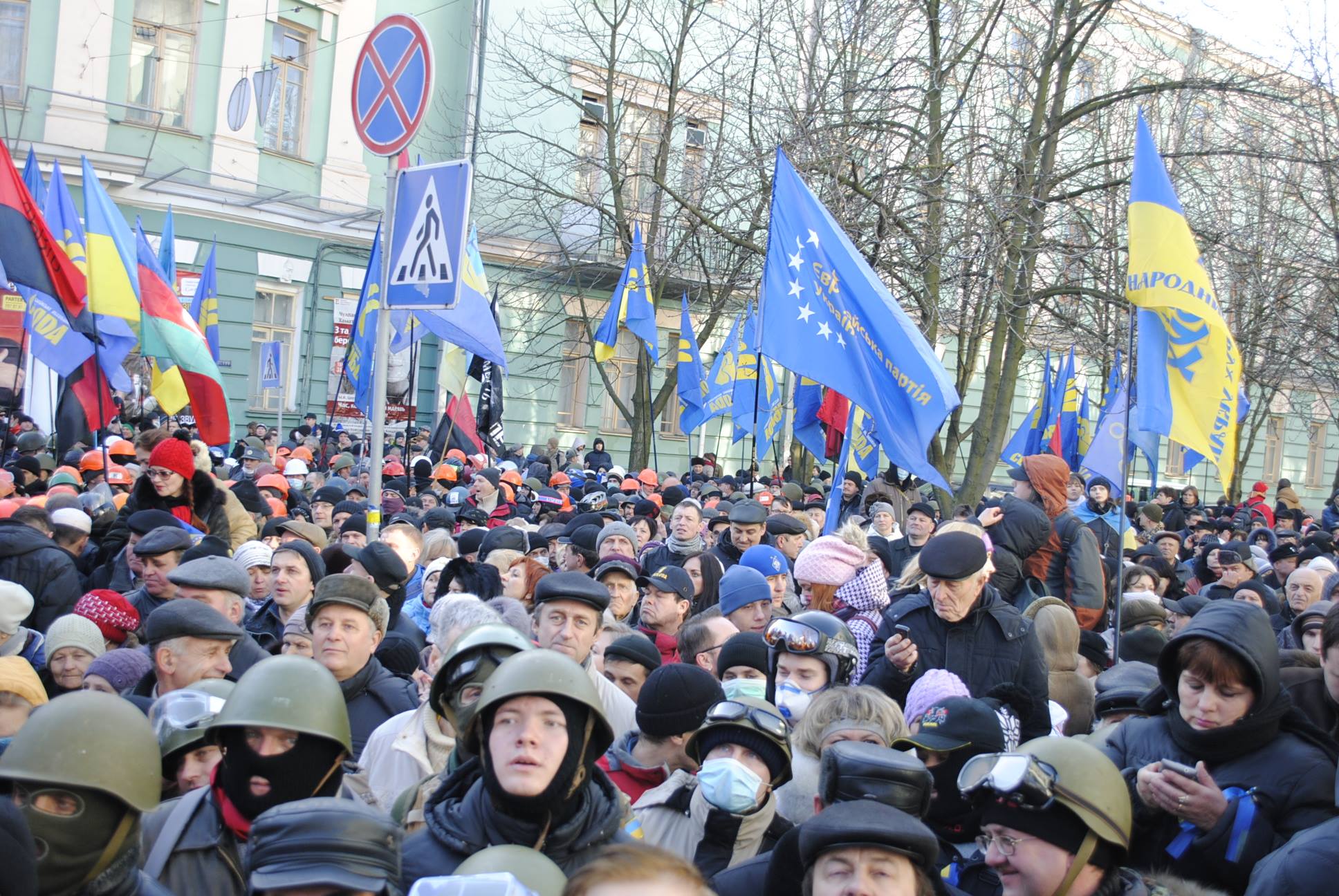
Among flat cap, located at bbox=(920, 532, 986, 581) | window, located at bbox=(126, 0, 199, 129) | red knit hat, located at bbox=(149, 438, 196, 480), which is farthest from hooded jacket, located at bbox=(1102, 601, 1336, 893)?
window, located at bbox=(126, 0, 199, 129)

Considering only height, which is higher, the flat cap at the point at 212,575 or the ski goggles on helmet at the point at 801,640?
the ski goggles on helmet at the point at 801,640

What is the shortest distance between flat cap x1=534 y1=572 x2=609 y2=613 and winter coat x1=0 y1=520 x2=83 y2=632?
2.64 metres

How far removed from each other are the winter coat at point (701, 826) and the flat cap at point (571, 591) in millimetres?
1117

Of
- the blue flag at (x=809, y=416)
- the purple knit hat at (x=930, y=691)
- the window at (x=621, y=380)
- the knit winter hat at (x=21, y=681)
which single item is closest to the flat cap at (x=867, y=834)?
the purple knit hat at (x=930, y=691)

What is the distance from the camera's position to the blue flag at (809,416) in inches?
497

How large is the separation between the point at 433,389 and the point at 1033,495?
19.3 meters

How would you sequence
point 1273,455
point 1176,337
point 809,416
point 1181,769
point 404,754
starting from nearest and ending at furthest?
point 1181,769
point 404,754
point 1176,337
point 809,416
point 1273,455

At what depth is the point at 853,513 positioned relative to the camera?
1264cm

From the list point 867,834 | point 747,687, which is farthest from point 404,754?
point 867,834

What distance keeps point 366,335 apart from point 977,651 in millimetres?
9295

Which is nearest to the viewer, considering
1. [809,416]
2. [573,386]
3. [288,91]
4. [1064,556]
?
[1064,556]

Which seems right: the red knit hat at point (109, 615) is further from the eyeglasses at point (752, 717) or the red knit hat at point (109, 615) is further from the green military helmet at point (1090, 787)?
the green military helmet at point (1090, 787)

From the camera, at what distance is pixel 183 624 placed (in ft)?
13.1

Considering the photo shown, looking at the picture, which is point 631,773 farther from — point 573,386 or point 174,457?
point 573,386
